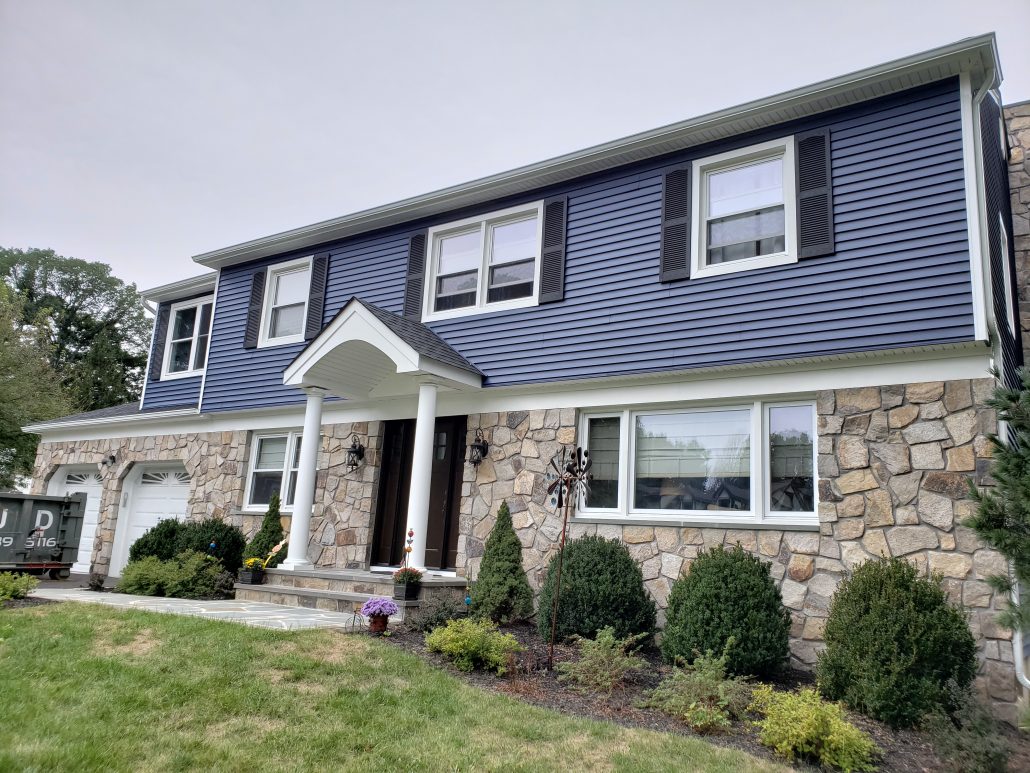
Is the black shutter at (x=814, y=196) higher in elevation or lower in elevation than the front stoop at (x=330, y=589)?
higher

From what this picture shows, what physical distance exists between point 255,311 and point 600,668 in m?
8.78

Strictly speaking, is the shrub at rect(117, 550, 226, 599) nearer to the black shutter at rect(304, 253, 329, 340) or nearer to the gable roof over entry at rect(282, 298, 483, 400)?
the gable roof over entry at rect(282, 298, 483, 400)

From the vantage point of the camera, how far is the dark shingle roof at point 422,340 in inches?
336

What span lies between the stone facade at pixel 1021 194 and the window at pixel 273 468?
10.1m

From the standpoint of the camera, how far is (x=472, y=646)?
18.5ft

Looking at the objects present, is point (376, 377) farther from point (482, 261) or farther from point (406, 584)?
point (406, 584)

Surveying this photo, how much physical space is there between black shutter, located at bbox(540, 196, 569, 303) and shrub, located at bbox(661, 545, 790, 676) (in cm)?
398

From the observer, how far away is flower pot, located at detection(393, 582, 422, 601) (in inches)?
296

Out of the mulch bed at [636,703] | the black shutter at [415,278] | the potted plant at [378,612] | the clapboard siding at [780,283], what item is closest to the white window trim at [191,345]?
the black shutter at [415,278]

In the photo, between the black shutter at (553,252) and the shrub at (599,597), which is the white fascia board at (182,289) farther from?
the shrub at (599,597)

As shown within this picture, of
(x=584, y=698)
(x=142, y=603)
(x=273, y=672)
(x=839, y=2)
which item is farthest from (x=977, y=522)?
(x=839, y=2)

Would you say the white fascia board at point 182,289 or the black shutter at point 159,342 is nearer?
the white fascia board at point 182,289

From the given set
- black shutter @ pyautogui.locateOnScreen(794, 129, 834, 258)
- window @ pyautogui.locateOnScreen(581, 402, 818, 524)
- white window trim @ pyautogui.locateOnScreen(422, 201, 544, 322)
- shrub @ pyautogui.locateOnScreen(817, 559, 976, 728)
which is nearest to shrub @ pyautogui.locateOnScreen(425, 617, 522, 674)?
shrub @ pyautogui.locateOnScreen(817, 559, 976, 728)

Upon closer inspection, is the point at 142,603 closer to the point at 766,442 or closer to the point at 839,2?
the point at 766,442
